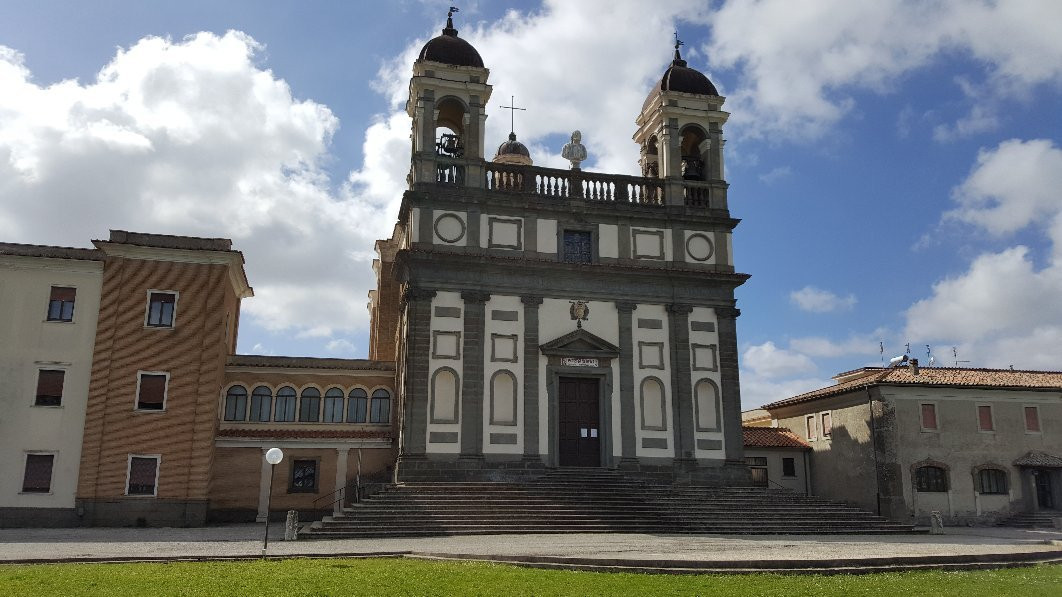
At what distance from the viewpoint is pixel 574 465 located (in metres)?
28.7

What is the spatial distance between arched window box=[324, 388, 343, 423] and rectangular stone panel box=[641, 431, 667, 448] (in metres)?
11.5

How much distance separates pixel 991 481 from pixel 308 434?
27572mm

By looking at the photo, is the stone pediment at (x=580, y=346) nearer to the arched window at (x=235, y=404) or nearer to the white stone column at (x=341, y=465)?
the white stone column at (x=341, y=465)

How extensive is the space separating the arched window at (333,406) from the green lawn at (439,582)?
16.2m

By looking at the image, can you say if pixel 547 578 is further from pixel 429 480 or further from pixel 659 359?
pixel 659 359

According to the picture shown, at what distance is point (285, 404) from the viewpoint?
103 ft

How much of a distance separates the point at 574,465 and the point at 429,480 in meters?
5.18

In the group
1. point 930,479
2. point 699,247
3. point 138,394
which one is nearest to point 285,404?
point 138,394

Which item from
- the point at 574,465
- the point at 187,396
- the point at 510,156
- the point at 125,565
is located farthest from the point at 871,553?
the point at 510,156

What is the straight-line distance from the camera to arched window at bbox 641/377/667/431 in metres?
29.4

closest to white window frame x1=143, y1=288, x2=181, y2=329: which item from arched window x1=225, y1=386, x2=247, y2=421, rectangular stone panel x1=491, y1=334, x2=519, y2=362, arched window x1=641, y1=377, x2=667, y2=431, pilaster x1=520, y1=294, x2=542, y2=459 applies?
arched window x1=225, y1=386, x2=247, y2=421

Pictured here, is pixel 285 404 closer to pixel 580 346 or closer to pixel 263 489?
pixel 263 489

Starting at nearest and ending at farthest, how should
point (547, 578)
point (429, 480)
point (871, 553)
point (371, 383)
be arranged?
point (547, 578) < point (871, 553) < point (429, 480) < point (371, 383)

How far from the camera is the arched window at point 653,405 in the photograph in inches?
1158
